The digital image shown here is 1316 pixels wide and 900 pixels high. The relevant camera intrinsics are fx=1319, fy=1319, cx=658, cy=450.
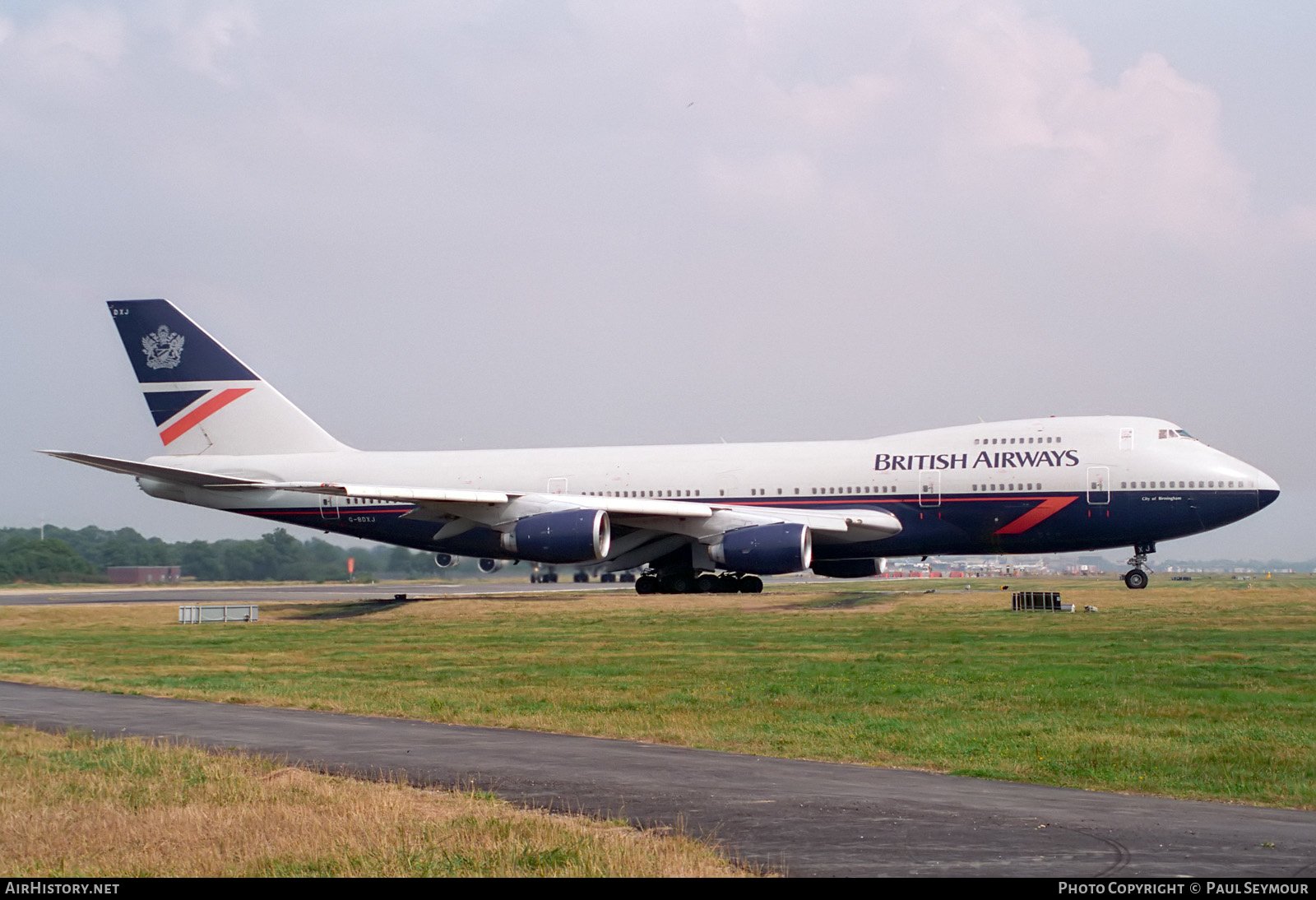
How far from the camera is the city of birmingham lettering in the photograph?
4025 cm

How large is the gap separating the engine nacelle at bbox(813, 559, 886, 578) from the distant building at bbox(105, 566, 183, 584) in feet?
195

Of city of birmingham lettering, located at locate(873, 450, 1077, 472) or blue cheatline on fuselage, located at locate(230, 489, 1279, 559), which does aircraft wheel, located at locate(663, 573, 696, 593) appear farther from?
city of birmingham lettering, located at locate(873, 450, 1077, 472)

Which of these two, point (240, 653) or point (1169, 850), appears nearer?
point (1169, 850)

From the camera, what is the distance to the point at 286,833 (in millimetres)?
10039

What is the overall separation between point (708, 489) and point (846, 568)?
5378 millimetres

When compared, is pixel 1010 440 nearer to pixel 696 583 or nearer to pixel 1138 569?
pixel 1138 569

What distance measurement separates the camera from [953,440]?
4153cm

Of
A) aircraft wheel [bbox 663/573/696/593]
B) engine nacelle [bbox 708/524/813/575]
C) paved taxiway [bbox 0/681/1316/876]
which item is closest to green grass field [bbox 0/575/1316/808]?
paved taxiway [bbox 0/681/1316/876]

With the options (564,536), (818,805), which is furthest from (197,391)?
(818,805)

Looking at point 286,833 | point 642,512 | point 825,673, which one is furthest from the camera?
point 642,512

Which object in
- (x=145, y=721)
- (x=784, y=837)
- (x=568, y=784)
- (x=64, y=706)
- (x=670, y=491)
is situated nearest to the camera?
(x=784, y=837)

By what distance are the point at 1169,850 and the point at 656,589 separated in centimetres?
3577

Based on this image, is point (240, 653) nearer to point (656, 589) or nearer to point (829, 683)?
A: point (829, 683)
